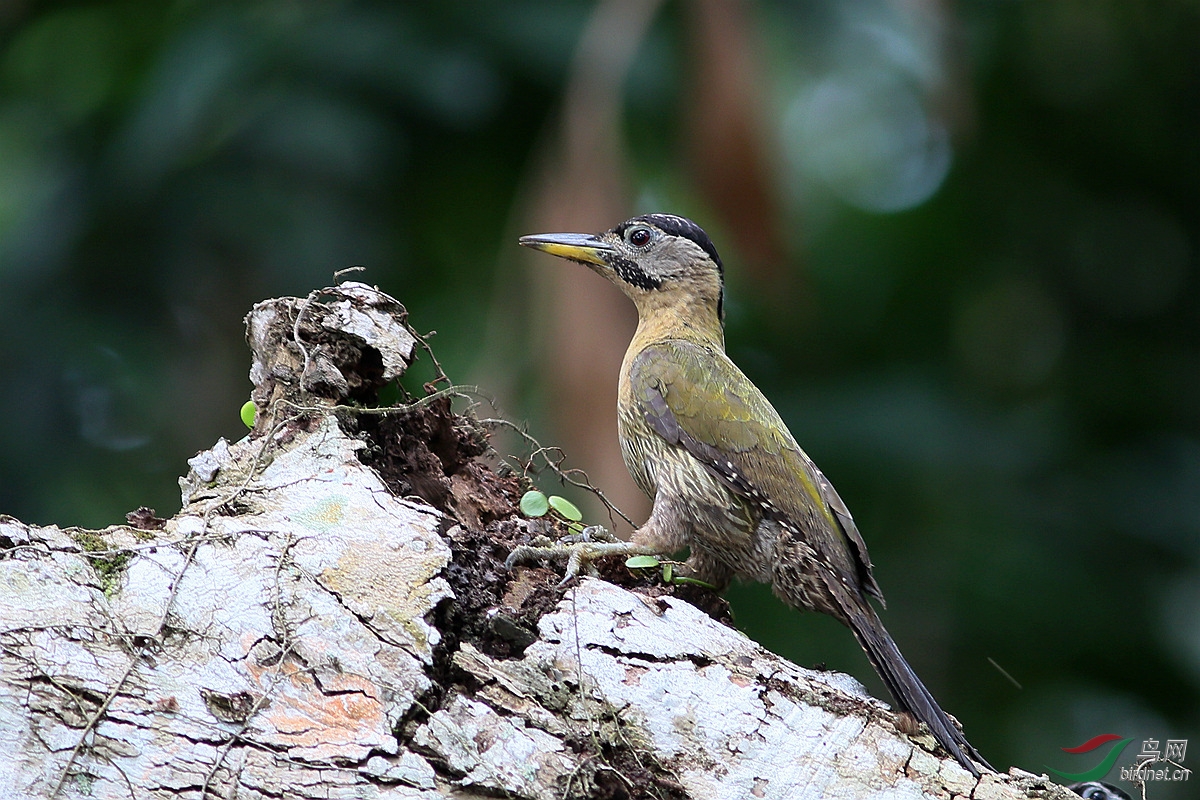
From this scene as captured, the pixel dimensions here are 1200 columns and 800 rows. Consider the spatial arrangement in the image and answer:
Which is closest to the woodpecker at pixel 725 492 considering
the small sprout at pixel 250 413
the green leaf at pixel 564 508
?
the green leaf at pixel 564 508

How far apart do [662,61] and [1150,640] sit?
4175mm

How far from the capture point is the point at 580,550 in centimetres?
329

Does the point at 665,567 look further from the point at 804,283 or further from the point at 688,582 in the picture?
the point at 804,283

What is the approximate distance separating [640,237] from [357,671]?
2511mm

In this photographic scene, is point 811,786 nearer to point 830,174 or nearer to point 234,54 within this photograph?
point 234,54

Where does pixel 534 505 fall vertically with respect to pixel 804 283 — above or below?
below

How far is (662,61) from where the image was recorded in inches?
253

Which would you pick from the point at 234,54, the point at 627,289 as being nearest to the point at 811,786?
the point at 627,289

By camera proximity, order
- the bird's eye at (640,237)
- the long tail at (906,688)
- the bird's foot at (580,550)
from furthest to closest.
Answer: the bird's eye at (640,237), the bird's foot at (580,550), the long tail at (906,688)

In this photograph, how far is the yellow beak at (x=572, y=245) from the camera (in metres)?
4.30

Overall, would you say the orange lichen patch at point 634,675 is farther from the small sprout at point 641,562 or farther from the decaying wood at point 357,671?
the small sprout at point 641,562

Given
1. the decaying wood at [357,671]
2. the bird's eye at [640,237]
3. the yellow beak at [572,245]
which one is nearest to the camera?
the decaying wood at [357,671]

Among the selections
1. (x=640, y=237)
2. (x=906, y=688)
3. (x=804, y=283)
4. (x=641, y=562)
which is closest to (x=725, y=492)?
(x=641, y=562)

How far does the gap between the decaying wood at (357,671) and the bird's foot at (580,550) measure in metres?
0.07
